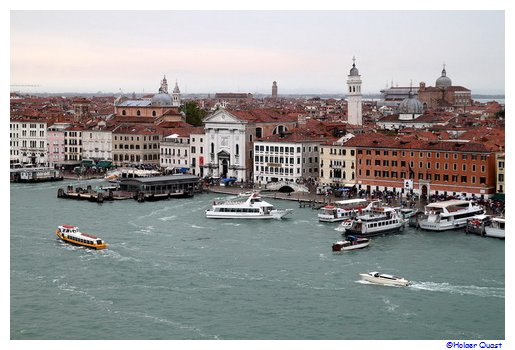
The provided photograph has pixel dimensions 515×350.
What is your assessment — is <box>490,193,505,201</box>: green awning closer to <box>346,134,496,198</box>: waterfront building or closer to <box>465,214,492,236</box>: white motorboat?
<box>346,134,496,198</box>: waterfront building

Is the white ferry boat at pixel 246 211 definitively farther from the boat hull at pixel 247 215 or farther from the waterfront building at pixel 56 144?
the waterfront building at pixel 56 144

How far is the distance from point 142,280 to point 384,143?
9116 millimetres

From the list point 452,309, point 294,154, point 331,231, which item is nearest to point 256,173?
point 294,154

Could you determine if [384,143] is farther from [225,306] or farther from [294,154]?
[225,306]

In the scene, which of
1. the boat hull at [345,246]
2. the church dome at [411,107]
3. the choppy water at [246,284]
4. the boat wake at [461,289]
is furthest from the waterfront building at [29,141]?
the boat wake at [461,289]

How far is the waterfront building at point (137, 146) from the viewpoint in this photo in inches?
1054

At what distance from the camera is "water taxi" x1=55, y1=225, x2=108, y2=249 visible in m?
14.2

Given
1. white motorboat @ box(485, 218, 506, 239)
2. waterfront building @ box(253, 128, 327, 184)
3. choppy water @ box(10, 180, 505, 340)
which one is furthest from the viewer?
waterfront building @ box(253, 128, 327, 184)

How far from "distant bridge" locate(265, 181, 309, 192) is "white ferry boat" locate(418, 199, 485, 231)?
15.9 ft

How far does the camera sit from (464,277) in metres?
12.2

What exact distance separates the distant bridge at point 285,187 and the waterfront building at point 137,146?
19.2ft

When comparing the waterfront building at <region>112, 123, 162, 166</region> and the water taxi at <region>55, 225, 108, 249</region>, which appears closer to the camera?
the water taxi at <region>55, 225, 108, 249</region>

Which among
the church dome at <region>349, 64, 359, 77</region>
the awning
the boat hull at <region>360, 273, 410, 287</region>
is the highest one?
the church dome at <region>349, 64, 359, 77</region>

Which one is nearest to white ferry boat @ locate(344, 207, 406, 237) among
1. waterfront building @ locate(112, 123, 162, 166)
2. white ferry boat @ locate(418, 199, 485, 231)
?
white ferry boat @ locate(418, 199, 485, 231)
